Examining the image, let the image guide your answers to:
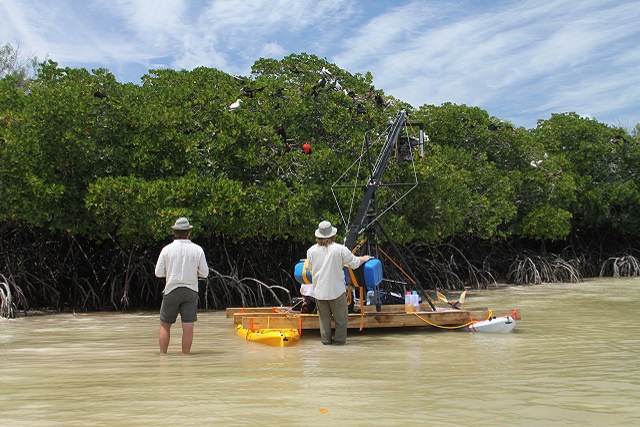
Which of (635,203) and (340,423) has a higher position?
(635,203)

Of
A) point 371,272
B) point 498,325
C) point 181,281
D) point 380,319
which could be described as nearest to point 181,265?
point 181,281

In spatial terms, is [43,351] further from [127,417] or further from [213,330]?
[127,417]

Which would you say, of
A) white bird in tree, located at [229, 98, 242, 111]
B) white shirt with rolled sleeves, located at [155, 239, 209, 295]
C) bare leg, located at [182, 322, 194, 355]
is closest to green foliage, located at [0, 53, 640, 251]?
white bird in tree, located at [229, 98, 242, 111]

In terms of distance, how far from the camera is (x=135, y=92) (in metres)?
11.6

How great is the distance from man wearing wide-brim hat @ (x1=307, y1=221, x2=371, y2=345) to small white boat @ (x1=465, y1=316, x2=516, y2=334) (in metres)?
1.66

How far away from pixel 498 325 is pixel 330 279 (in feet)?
6.91

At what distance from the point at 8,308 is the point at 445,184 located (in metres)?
7.85

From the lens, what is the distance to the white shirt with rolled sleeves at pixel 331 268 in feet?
23.3

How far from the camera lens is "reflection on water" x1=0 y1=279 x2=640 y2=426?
3.96 m

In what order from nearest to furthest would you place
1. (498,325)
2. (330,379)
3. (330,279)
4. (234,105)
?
(330,379) < (330,279) < (498,325) < (234,105)

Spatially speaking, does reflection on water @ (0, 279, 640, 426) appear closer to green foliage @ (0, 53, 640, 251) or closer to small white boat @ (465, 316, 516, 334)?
small white boat @ (465, 316, 516, 334)

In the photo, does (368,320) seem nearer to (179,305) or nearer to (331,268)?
(331,268)

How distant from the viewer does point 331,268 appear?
7.14 m

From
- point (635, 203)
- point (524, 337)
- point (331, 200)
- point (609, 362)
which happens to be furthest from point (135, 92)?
point (635, 203)
